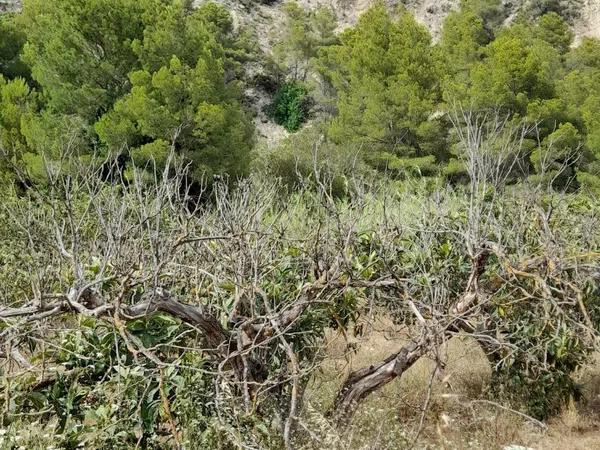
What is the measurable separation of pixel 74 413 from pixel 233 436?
871mm

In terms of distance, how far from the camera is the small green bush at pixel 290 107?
2816 centimetres

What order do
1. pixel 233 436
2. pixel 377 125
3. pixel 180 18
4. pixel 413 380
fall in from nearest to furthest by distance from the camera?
pixel 233 436 → pixel 413 380 → pixel 180 18 → pixel 377 125

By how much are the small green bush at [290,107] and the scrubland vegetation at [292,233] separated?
0.12m

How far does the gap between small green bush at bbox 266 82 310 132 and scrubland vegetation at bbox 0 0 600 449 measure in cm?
12

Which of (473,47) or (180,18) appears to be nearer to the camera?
(180,18)

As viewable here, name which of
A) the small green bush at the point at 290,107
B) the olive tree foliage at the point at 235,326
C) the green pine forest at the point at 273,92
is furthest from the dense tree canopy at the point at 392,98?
the olive tree foliage at the point at 235,326

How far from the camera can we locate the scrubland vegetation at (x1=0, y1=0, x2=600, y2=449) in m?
2.92

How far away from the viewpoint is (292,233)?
20.9 ft

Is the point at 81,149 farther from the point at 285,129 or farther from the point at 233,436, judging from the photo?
the point at 285,129

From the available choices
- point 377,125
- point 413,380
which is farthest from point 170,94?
point 413,380

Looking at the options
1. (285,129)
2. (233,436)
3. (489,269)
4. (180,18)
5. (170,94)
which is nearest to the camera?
(233,436)

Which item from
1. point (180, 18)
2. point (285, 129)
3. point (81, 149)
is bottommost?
point (285, 129)

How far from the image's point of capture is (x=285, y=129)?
2828 cm

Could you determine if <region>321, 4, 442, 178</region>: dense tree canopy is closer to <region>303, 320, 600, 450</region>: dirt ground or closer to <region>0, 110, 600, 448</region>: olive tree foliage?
<region>303, 320, 600, 450</region>: dirt ground
